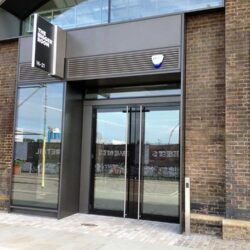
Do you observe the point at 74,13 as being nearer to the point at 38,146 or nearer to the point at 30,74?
the point at 30,74

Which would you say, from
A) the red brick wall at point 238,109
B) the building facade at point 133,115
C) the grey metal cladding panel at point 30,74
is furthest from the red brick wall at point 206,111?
the grey metal cladding panel at point 30,74

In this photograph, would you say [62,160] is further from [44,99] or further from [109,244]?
[109,244]

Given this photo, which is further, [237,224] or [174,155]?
[174,155]

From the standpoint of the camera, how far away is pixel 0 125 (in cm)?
1017

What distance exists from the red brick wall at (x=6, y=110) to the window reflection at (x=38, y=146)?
0.35 metres

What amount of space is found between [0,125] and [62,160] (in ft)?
7.90

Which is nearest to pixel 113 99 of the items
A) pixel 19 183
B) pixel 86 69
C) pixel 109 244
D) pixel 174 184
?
pixel 86 69

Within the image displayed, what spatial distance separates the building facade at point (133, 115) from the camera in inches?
293

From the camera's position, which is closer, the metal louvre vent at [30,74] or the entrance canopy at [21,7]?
the metal louvre vent at [30,74]

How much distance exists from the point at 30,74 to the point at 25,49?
0.70 metres

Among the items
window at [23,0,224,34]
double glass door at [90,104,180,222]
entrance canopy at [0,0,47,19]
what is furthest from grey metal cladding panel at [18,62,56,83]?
entrance canopy at [0,0,47,19]

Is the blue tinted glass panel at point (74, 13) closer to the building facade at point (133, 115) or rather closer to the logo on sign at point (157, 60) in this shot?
the building facade at point (133, 115)

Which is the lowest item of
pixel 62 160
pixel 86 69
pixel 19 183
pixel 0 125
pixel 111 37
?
pixel 19 183

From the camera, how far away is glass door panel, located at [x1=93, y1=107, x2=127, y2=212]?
934cm
